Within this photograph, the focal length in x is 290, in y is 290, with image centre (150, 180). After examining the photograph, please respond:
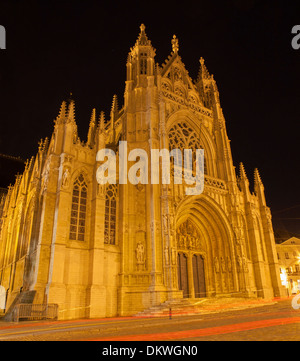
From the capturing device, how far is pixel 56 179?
18.4m

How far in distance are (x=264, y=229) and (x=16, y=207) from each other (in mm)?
23326

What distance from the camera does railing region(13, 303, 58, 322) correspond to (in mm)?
14060

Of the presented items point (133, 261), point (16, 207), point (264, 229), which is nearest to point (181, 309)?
point (133, 261)

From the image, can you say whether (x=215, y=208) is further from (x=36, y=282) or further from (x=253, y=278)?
(x=36, y=282)

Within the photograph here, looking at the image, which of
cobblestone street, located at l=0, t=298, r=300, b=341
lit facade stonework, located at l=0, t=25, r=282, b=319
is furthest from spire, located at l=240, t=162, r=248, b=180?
cobblestone street, located at l=0, t=298, r=300, b=341

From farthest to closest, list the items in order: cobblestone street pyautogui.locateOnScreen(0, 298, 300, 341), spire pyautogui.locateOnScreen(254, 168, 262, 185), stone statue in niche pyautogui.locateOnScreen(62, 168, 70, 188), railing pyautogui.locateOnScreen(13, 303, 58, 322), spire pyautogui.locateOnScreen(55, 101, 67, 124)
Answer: spire pyautogui.locateOnScreen(254, 168, 262, 185) → spire pyautogui.locateOnScreen(55, 101, 67, 124) → stone statue in niche pyautogui.locateOnScreen(62, 168, 70, 188) → railing pyautogui.locateOnScreen(13, 303, 58, 322) → cobblestone street pyautogui.locateOnScreen(0, 298, 300, 341)

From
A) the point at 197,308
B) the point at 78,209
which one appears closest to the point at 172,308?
the point at 197,308

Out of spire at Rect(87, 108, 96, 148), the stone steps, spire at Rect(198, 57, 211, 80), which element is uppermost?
spire at Rect(198, 57, 211, 80)

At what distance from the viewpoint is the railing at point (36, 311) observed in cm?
1406

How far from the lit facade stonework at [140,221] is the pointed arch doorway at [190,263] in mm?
82

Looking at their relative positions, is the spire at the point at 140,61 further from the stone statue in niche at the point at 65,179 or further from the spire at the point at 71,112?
the stone statue in niche at the point at 65,179

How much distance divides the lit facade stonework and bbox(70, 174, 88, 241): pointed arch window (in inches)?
2.6

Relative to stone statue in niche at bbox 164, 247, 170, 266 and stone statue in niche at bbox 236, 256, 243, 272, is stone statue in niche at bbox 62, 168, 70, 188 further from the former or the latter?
stone statue in niche at bbox 236, 256, 243, 272

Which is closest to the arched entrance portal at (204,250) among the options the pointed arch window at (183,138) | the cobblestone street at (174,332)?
the pointed arch window at (183,138)
